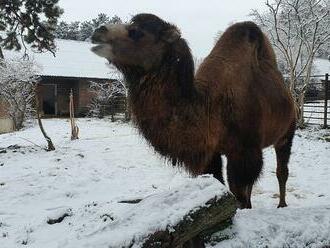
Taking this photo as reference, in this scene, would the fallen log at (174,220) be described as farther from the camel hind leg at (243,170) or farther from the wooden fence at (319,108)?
the wooden fence at (319,108)

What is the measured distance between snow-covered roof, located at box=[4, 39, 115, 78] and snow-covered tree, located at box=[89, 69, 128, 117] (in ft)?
2.55

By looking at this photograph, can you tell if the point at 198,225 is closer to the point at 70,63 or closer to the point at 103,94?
the point at 103,94

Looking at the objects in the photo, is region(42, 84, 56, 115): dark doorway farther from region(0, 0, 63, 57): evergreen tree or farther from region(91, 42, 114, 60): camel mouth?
region(91, 42, 114, 60): camel mouth

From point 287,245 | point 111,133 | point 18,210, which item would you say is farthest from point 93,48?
point 111,133

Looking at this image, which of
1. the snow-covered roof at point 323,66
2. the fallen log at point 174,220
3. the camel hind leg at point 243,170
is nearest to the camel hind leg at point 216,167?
the camel hind leg at point 243,170

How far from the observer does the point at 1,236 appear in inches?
212

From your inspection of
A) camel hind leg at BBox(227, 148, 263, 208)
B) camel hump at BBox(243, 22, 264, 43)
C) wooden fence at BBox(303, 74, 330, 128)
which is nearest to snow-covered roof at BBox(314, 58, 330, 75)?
wooden fence at BBox(303, 74, 330, 128)

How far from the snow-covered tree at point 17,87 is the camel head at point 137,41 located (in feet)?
63.9

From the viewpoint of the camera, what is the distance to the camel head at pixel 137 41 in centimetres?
341

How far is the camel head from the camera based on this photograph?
3410mm

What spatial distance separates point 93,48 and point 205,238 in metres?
1.52

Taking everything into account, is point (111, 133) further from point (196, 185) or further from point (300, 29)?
point (196, 185)

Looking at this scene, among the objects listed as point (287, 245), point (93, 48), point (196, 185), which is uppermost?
point (93, 48)

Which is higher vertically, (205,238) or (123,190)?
(205,238)
